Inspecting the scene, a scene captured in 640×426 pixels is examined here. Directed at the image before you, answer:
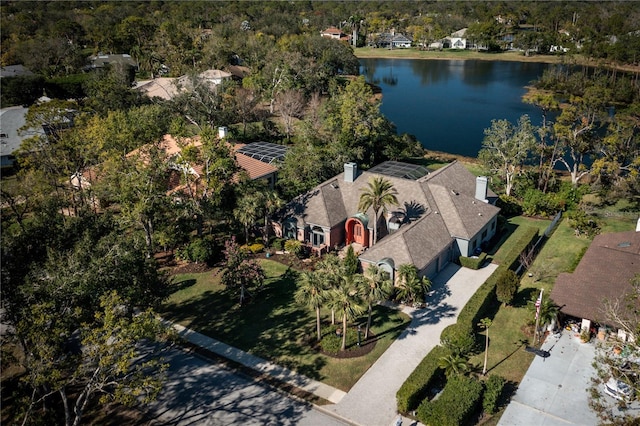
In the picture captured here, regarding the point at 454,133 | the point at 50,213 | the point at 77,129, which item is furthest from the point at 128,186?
the point at 454,133

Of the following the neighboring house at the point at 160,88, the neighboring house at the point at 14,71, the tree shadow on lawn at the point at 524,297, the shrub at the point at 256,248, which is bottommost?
the tree shadow on lawn at the point at 524,297

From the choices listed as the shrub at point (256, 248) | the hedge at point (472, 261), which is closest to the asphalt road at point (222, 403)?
the shrub at point (256, 248)

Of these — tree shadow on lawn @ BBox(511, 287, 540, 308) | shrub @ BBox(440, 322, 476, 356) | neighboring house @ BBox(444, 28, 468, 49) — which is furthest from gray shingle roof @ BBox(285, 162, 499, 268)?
neighboring house @ BBox(444, 28, 468, 49)

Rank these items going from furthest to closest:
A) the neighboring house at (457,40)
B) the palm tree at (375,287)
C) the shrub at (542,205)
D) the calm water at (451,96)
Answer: the neighboring house at (457,40) → the calm water at (451,96) → the shrub at (542,205) → the palm tree at (375,287)

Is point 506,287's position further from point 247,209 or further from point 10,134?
point 10,134

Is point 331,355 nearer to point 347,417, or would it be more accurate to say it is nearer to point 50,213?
point 347,417

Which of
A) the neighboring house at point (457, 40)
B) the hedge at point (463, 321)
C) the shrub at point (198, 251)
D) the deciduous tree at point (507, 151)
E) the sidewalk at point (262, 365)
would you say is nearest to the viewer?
the hedge at point (463, 321)

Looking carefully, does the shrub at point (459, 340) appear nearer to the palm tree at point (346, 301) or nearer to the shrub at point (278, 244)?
the palm tree at point (346, 301)

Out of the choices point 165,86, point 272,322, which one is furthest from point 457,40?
point 272,322
